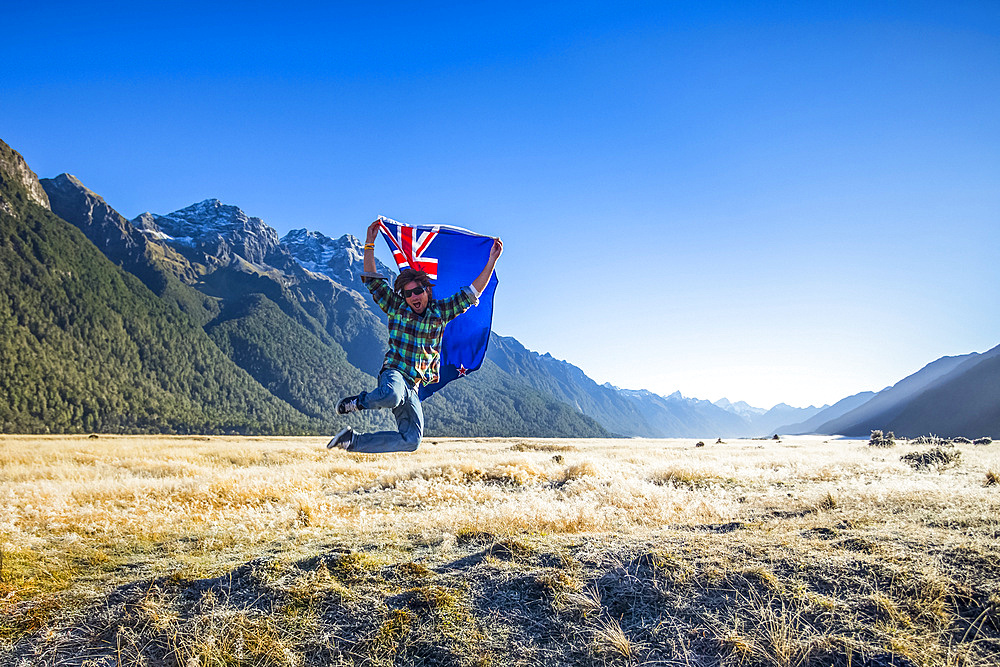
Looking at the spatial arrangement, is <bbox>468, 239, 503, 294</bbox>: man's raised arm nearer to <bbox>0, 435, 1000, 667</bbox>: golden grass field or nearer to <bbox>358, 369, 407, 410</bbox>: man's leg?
<bbox>358, 369, 407, 410</bbox>: man's leg

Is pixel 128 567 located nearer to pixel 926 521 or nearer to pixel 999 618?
pixel 999 618

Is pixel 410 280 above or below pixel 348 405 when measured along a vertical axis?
above

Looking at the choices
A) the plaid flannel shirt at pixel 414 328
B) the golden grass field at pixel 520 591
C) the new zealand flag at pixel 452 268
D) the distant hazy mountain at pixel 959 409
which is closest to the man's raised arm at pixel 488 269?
the plaid flannel shirt at pixel 414 328

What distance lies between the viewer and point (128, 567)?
6805 millimetres

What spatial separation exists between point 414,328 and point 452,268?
6.52 feet

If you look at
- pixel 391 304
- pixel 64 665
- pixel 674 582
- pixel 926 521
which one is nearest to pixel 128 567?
pixel 64 665

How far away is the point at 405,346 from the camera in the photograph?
705 cm

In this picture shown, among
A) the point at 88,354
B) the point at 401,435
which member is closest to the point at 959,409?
the point at 401,435

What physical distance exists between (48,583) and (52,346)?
192 m

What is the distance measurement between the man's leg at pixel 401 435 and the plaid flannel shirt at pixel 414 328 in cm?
38

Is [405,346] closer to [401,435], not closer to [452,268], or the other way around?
[401,435]

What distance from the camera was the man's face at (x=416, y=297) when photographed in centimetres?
720

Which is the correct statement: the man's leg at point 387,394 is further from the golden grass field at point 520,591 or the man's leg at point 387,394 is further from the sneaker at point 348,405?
the golden grass field at point 520,591

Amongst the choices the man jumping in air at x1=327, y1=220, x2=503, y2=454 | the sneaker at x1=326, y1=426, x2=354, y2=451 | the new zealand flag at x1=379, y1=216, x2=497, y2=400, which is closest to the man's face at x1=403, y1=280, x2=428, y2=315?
the man jumping in air at x1=327, y1=220, x2=503, y2=454
